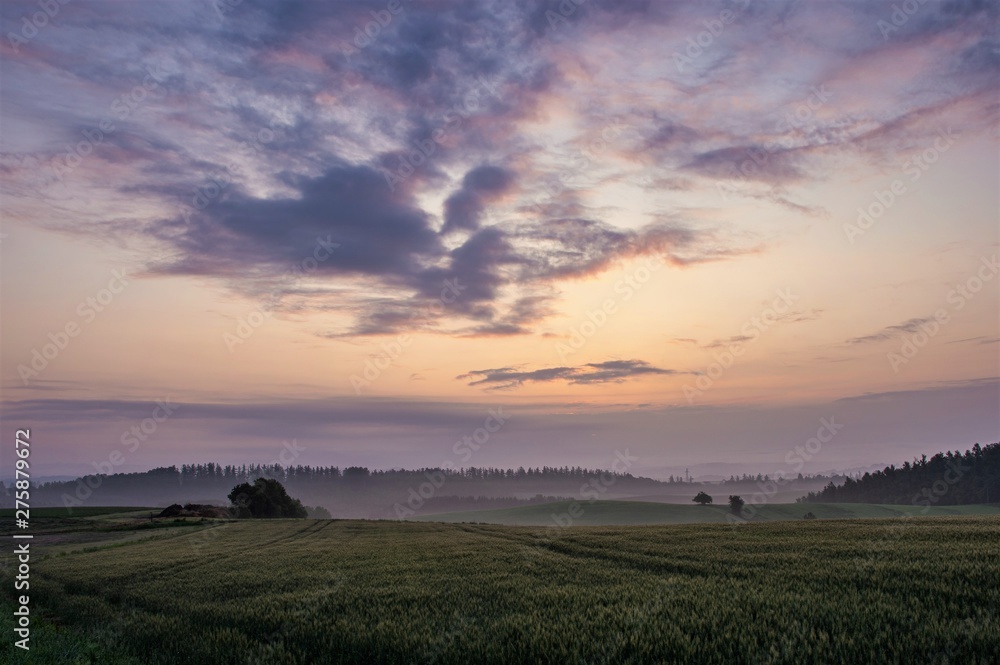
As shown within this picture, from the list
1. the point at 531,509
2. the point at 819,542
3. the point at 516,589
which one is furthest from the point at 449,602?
the point at 531,509

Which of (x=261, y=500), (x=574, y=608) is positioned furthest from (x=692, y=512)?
(x=574, y=608)

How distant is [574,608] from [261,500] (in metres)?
116

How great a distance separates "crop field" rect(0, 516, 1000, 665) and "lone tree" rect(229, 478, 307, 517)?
91.9m

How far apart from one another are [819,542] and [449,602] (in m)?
18.2

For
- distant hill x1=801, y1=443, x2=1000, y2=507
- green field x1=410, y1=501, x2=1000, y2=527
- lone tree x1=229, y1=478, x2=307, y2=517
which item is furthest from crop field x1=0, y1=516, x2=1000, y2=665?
distant hill x1=801, y1=443, x2=1000, y2=507

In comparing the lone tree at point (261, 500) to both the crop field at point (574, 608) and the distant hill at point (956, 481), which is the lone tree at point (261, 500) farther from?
the distant hill at point (956, 481)

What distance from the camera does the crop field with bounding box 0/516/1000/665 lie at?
381 inches

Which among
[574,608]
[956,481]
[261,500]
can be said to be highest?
[574,608]

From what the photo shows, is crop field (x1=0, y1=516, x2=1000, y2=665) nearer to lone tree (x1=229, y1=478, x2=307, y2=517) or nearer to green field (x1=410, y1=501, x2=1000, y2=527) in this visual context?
lone tree (x1=229, y1=478, x2=307, y2=517)

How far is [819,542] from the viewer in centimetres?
2431

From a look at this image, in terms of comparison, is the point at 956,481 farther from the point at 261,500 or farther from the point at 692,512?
the point at 261,500

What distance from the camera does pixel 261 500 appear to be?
11275 cm

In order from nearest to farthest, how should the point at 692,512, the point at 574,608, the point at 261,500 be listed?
1. the point at 574,608
2. the point at 261,500
3. the point at 692,512

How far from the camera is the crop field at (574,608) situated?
31.8ft
